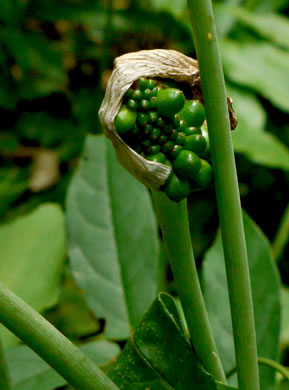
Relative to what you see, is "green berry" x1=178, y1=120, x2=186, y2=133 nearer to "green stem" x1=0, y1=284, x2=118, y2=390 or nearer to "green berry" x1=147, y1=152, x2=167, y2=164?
"green berry" x1=147, y1=152, x2=167, y2=164

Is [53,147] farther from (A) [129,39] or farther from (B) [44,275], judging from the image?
(B) [44,275]

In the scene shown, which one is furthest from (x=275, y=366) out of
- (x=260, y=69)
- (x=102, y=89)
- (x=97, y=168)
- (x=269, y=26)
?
(x=102, y=89)

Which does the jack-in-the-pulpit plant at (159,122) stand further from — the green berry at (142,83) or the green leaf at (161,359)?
the green leaf at (161,359)

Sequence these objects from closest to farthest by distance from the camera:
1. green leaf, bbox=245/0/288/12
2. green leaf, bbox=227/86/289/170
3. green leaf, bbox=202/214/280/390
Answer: green leaf, bbox=202/214/280/390
green leaf, bbox=227/86/289/170
green leaf, bbox=245/0/288/12

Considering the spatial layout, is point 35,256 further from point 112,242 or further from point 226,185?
point 226,185

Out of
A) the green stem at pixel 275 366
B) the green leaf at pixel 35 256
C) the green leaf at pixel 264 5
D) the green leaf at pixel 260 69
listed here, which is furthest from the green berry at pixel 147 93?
the green leaf at pixel 264 5

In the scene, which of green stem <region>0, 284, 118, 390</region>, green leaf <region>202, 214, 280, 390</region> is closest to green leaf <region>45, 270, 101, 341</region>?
green leaf <region>202, 214, 280, 390</region>

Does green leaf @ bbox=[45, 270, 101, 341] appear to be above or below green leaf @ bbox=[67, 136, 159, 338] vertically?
below
